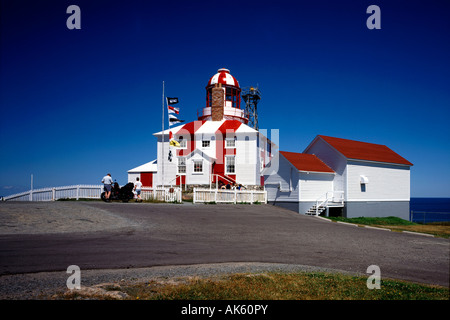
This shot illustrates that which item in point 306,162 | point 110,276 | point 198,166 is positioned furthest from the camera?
point 198,166

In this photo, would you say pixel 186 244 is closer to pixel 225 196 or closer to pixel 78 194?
pixel 225 196

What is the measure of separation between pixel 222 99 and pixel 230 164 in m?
8.02

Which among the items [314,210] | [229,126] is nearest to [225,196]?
[314,210]

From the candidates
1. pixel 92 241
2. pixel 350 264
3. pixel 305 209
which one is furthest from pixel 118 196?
pixel 350 264

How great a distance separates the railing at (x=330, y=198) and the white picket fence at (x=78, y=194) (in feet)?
40.5

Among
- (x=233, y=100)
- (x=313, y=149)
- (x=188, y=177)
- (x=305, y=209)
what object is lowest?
(x=305, y=209)

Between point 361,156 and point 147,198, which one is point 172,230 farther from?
point 361,156

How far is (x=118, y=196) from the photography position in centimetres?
2425

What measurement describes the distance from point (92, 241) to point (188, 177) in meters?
23.9

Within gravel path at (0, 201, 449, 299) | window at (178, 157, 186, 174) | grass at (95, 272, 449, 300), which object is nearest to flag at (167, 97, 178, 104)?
window at (178, 157, 186, 174)

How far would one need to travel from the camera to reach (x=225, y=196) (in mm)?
26594

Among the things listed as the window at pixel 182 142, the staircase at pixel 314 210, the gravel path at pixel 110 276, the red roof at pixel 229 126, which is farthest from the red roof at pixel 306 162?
the gravel path at pixel 110 276

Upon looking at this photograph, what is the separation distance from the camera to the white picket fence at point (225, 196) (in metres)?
25.6

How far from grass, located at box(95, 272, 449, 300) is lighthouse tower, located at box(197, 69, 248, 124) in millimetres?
32811
